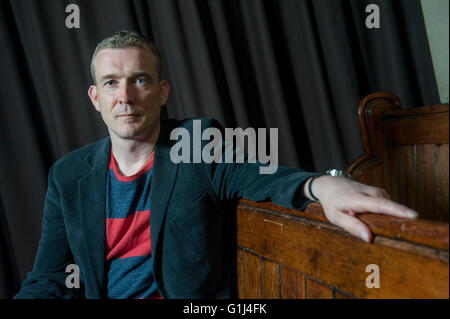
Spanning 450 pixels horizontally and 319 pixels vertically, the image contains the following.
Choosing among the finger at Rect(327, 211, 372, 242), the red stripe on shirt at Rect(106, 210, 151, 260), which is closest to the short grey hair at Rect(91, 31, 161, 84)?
the red stripe on shirt at Rect(106, 210, 151, 260)

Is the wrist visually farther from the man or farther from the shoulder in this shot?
the shoulder

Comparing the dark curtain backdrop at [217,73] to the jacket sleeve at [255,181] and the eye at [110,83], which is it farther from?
the jacket sleeve at [255,181]

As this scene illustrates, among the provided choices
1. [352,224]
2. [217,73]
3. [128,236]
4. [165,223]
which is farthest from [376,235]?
[217,73]

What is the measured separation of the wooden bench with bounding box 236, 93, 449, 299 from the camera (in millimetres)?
464

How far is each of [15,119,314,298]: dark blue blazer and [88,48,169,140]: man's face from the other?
9 cm

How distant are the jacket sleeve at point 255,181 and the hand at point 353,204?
0.06 m

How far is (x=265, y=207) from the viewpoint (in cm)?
80

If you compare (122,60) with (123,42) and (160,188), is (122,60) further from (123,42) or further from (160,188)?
(160,188)

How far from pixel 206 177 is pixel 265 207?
23 centimetres

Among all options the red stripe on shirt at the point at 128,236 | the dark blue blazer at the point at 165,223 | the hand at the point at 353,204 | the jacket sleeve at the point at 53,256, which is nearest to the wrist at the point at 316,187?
the hand at the point at 353,204

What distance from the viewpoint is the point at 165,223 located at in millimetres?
929

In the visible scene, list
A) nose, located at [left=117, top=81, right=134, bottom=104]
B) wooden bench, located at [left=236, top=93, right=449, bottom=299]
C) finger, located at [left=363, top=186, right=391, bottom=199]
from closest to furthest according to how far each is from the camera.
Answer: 1. wooden bench, located at [left=236, top=93, right=449, bottom=299]
2. finger, located at [left=363, top=186, right=391, bottom=199]
3. nose, located at [left=117, top=81, right=134, bottom=104]

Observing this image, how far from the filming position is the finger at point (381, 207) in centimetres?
49
